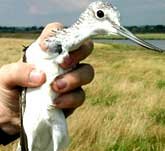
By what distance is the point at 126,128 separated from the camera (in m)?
8.96

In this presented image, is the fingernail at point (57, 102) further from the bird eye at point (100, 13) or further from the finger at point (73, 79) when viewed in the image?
the bird eye at point (100, 13)

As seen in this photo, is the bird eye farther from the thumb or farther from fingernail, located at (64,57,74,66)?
the thumb

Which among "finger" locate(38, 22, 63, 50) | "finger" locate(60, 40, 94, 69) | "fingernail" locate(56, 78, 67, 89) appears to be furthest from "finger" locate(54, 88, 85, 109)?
"finger" locate(38, 22, 63, 50)

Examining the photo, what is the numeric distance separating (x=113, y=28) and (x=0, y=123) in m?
1.69

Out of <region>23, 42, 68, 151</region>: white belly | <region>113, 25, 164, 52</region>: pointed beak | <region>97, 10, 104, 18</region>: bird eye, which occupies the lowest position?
<region>23, 42, 68, 151</region>: white belly

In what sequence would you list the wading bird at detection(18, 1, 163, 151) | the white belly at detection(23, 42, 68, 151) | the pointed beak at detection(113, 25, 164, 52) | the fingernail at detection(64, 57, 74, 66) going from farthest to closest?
the white belly at detection(23, 42, 68, 151)
the fingernail at detection(64, 57, 74, 66)
the wading bird at detection(18, 1, 163, 151)
the pointed beak at detection(113, 25, 164, 52)

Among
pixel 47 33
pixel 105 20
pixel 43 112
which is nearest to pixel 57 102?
pixel 43 112

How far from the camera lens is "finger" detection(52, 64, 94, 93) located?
4359mm

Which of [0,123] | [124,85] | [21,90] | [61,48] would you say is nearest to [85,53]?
[61,48]

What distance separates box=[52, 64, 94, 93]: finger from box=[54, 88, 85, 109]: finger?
5cm

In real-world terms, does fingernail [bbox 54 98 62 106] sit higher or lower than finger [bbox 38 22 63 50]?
lower

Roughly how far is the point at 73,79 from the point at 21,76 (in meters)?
0.42

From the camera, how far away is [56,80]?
14.3ft

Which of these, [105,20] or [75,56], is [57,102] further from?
[105,20]
